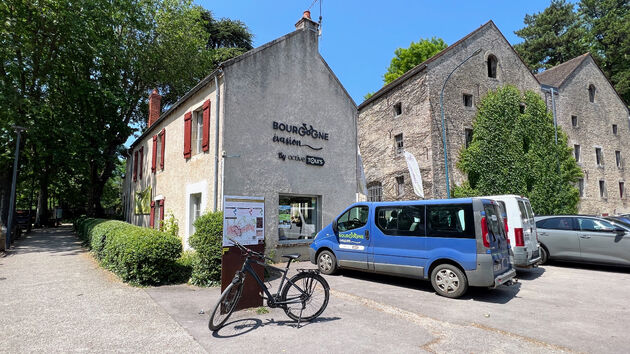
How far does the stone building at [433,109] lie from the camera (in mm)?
18500

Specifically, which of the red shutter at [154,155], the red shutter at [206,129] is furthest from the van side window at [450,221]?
the red shutter at [154,155]

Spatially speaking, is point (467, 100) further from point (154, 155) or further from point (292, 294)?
point (292, 294)

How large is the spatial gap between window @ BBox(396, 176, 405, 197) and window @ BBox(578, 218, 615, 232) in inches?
402

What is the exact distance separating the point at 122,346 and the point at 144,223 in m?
14.2

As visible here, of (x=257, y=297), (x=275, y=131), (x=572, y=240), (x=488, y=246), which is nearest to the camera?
(x=257, y=297)

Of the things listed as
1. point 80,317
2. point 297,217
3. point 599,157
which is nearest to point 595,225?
point 297,217

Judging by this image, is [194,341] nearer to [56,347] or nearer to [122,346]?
[122,346]

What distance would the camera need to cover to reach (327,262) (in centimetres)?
875

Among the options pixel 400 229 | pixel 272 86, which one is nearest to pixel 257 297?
pixel 400 229

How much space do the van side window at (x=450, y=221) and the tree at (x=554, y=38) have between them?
40865 millimetres

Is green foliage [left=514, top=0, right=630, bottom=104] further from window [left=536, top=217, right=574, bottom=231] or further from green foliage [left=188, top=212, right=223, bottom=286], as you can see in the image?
green foliage [left=188, top=212, right=223, bottom=286]

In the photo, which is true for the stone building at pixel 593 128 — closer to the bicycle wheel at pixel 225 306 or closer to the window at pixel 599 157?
the window at pixel 599 157

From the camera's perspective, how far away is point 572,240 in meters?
9.89

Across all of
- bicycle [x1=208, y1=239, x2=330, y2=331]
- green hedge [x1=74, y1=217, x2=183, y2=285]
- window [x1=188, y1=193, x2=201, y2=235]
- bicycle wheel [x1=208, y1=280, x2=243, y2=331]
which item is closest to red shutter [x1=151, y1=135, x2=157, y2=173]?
window [x1=188, y1=193, x2=201, y2=235]
